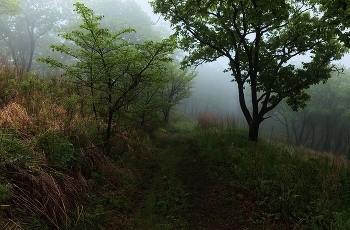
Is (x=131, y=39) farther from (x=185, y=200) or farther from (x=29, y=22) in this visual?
(x=185, y=200)

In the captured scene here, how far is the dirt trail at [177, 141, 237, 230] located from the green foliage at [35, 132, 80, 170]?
2381 millimetres

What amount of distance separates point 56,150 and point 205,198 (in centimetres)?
304

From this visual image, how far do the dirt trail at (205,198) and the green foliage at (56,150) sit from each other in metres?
2.38

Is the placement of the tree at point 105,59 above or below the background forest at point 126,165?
above

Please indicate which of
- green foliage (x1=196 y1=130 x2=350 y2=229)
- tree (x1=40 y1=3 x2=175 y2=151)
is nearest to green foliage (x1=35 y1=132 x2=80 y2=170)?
tree (x1=40 y1=3 x2=175 y2=151)

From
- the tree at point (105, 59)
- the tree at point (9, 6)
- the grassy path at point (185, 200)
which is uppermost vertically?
the tree at point (9, 6)

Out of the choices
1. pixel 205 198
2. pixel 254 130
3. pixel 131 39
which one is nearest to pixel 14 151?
pixel 205 198

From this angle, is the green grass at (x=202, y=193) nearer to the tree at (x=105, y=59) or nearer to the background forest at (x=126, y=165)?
the background forest at (x=126, y=165)

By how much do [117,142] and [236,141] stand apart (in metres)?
4.12

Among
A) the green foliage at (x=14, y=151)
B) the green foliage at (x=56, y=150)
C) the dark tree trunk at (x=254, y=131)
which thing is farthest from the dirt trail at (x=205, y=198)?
the green foliage at (x=14, y=151)

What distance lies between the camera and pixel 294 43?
26.5ft

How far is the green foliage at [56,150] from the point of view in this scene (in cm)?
378

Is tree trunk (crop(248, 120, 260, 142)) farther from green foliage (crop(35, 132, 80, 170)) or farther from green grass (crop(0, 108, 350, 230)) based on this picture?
green foliage (crop(35, 132, 80, 170))

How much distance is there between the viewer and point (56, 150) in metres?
3.86
